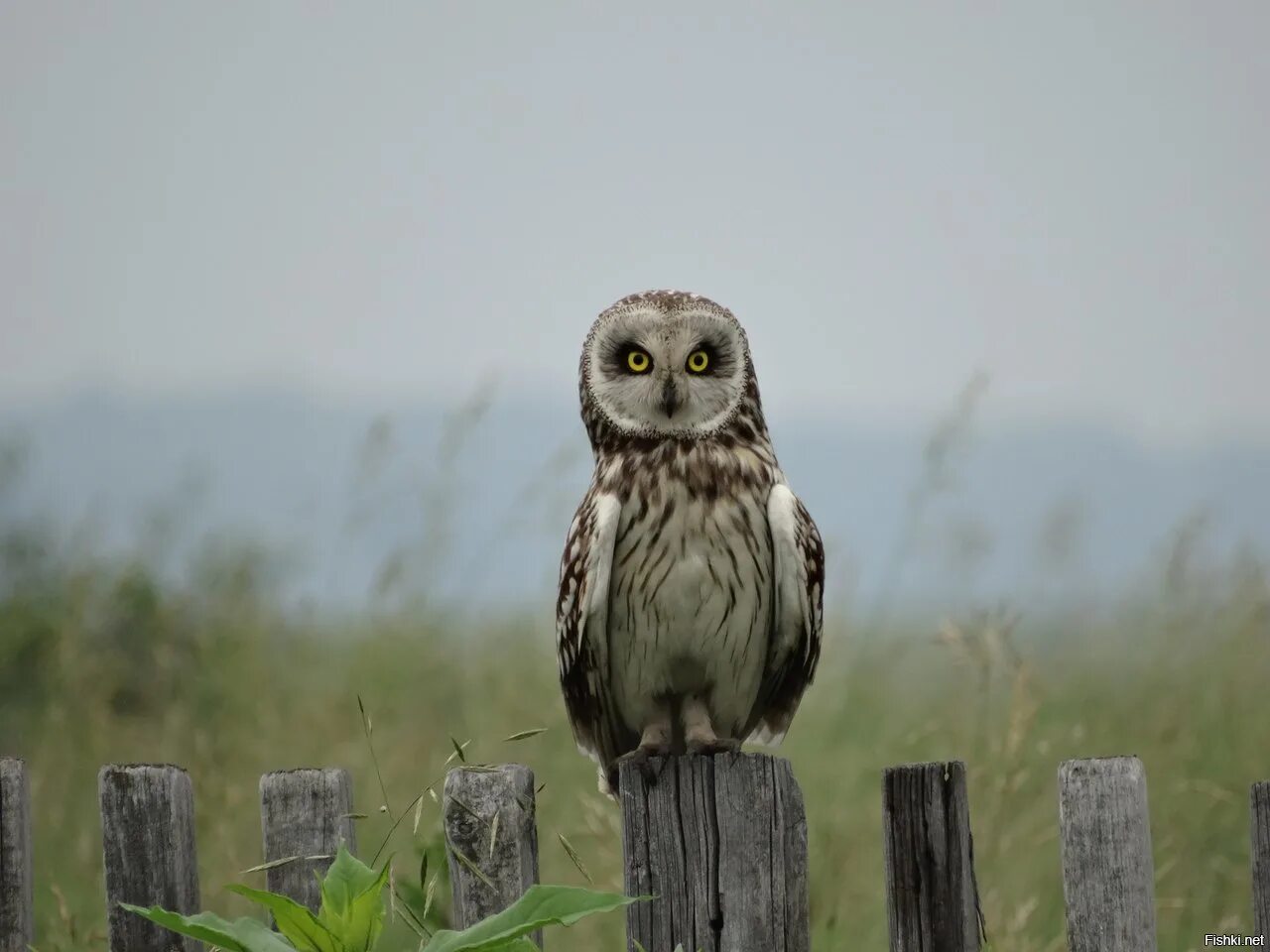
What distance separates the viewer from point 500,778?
2000mm

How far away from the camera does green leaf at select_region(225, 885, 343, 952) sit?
5.23 ft

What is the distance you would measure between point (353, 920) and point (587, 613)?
107cm

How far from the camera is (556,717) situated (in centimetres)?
479

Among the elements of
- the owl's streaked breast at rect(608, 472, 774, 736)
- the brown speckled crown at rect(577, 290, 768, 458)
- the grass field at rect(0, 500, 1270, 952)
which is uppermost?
the brown speckled crown at rect(577, 290, 768, 458)

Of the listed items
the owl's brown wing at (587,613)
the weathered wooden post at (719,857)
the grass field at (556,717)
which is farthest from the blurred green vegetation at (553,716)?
the weathered wooden post at (719,857)

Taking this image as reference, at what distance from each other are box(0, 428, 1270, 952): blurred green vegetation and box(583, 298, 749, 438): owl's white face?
1.20 m

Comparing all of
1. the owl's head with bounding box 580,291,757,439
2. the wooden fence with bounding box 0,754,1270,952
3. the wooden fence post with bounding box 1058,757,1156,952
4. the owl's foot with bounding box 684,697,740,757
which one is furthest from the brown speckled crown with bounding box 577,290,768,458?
the wooden fence post with bounding box 1058,757,1156,952

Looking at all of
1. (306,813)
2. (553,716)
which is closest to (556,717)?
(553,716)

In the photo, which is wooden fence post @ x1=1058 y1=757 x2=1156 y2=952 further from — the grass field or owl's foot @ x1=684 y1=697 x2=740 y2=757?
the grass field

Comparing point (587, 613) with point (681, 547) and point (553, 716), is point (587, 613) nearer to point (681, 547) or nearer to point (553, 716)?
point (681, 547)

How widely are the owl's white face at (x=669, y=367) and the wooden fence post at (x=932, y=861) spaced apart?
985 mm

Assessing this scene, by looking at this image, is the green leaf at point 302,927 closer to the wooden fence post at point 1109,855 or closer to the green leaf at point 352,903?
the green leaf at point 352,903

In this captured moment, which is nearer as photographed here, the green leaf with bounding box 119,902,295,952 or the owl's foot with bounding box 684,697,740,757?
the green leaf with bounding box 119,902,295,952

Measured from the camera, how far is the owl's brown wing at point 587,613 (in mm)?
2619
